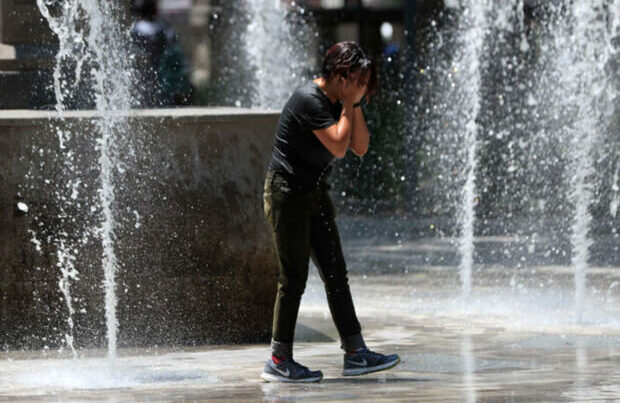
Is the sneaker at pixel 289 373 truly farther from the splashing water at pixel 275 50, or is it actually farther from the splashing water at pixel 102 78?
the splashing water at pixel 275 50

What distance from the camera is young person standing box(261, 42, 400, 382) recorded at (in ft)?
21.1

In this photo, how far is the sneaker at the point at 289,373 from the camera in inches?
257

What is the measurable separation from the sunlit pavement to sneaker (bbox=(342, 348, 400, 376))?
1.8 inches

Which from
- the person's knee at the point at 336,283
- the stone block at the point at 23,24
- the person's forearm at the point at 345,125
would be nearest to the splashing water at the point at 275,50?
the stone block at the point at 23,24

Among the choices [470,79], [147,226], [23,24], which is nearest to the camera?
[147,226]

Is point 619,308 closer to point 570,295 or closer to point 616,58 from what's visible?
point 570,295

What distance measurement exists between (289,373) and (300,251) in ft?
1.70

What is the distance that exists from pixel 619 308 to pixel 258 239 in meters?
2.40

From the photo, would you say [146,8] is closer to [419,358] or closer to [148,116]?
[148,116]

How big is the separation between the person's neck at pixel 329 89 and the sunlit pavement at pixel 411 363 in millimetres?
1210

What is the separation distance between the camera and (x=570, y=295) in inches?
373

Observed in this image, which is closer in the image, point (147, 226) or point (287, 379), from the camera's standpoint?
point (287, 379)

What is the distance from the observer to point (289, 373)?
6.53m

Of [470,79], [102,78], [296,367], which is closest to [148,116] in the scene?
[102,78]
